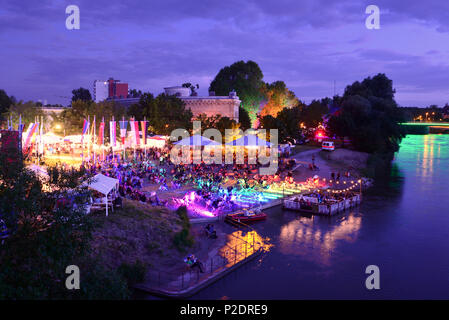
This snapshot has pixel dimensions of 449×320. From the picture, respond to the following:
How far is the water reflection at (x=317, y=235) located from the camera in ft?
69.7

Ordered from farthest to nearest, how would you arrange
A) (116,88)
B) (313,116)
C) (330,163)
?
(116,88), (313,116), (330,163)

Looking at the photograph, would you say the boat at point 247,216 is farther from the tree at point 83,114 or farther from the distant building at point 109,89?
the distant building at point 109,89

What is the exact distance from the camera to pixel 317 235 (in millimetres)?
24562

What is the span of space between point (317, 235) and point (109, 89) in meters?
80.8

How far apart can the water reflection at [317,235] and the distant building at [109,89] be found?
248 feet

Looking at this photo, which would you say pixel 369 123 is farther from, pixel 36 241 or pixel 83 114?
pixel 36 241

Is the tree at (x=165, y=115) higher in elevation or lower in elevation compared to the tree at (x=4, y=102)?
lower

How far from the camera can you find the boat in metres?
25.5

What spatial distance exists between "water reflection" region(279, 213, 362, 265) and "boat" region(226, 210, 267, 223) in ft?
5.97

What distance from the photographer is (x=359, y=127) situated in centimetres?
6650

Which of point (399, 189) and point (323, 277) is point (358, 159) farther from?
point (323, 277)

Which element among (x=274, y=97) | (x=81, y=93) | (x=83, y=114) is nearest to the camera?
(x=83, y=114)

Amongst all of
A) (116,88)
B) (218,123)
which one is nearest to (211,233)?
(218,123)

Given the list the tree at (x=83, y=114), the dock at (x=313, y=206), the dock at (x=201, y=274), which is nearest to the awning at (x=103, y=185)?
the dock at (x=201, y=274)
